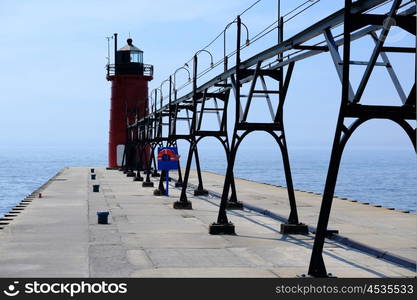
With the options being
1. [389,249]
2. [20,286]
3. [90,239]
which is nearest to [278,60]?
[389,249]

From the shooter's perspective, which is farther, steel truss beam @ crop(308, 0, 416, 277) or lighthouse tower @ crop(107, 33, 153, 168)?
lighthouse tower @ crop(107, 33, 153, 168)

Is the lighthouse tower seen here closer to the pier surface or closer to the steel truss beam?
the pier surface

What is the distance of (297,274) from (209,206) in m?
15.9

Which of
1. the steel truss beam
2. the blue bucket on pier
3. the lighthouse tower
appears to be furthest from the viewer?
the lighthouse tower

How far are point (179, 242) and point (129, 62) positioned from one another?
5574cm

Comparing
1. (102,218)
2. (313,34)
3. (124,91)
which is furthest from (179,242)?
(124,91)

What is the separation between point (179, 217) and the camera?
2458 cm

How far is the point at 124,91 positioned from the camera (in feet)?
234

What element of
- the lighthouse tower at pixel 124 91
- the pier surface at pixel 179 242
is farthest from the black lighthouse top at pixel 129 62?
the pier surface at pixel 179 242

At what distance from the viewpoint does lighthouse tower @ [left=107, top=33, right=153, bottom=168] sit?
235 feet

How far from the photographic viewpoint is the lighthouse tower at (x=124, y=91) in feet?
235

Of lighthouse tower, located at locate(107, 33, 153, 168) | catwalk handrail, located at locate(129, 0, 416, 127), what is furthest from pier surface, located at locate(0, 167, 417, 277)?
lighthouse tower, located at locate(107, 33, 153, 168)

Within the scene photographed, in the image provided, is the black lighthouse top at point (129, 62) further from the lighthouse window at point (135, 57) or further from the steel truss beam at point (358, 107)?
the steel truss beam at point (358, 107)

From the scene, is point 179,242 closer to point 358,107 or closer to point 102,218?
point 102,218
